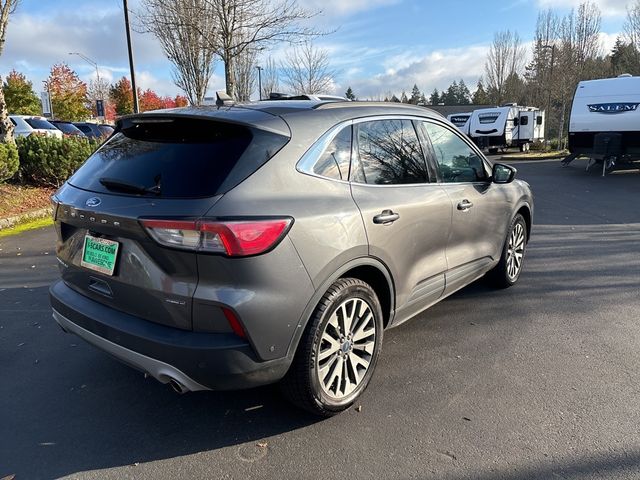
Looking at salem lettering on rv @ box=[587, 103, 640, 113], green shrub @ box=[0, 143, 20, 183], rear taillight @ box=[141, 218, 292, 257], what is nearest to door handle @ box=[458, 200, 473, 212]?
rear taillight @ box=[141, 218, 292, 257]

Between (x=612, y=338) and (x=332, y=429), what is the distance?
2.52 meters

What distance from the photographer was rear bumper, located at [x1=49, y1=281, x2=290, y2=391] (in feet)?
7.79

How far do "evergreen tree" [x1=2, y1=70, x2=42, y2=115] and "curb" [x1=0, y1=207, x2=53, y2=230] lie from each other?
121 feet

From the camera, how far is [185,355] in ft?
7.78

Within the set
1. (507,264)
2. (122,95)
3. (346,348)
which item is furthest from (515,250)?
(122,95)

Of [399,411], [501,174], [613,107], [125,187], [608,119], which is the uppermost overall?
[613,107]

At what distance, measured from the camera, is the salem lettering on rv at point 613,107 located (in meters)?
13.7

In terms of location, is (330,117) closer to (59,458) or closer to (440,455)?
(440,455)

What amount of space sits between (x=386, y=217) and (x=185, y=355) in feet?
4.70

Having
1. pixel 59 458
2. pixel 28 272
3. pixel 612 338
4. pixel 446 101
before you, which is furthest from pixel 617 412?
pixel 446 101

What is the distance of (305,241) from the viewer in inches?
99.7

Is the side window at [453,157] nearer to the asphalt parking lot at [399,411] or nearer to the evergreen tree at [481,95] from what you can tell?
the asphalt parking lot at [399,411]

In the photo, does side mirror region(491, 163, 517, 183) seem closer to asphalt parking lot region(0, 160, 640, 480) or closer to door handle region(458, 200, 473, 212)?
door handle region(458, 200, 473, 212)

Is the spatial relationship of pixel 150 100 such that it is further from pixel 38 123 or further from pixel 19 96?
pixel 38 123
